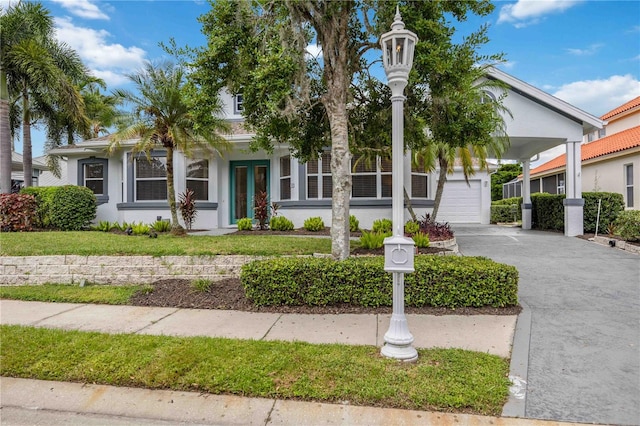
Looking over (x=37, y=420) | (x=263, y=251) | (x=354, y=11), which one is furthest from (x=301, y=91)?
(x=37, y=420)

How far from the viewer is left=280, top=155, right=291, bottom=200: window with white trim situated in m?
12.8

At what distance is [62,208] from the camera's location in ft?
39.4

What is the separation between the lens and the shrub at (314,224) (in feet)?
37.3

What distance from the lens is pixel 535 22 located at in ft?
30.7

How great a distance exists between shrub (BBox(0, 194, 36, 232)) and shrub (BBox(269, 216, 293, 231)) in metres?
7.55

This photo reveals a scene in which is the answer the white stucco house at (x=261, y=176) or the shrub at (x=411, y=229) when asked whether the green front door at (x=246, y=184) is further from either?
the shrub at (x=411, y=229)

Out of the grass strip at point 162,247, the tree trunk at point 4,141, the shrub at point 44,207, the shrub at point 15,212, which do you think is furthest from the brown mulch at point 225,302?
the tree trunk at point 4,141

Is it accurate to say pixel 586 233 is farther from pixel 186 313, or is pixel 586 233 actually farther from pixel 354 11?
pixel 186 313

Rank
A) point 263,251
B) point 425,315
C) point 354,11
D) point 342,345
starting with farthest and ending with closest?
point 263,251
point 354,11
point 425,315
point 342,345

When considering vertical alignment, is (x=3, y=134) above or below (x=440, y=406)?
above

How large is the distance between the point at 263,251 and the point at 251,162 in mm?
7165

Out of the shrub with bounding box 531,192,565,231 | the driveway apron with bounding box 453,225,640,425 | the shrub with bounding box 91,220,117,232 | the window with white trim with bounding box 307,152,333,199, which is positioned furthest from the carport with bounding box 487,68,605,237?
the shrub with bounding box 91,220,117,232

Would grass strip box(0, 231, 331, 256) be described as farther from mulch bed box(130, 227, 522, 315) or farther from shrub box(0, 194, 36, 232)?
shrub box(0, 194, 36, 232)

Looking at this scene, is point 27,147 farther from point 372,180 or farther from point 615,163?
point 615,163
